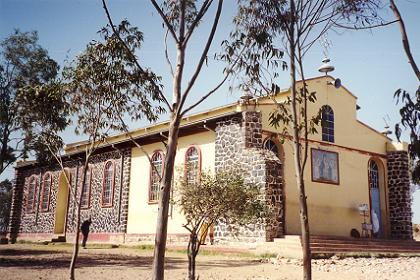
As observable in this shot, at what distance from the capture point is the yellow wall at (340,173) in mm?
17594

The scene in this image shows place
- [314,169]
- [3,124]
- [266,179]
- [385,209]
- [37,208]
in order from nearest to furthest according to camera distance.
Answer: [266,179] → [3,124] → [314,169] → [385,209] → [37,208]

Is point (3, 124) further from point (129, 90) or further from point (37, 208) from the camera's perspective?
point (37, 208)

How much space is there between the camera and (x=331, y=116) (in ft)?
67.3

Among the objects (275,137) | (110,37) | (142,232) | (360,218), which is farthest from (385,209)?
(110,37)

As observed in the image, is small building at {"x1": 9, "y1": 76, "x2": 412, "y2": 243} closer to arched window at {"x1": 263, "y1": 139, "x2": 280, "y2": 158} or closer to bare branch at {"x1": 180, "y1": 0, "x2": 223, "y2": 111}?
arched window at {"x1": 263, "y1": 139, "x2": 280, "y2": 158}

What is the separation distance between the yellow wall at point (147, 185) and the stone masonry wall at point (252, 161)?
2.64 feet

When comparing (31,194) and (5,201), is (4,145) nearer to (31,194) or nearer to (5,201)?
(31,194)

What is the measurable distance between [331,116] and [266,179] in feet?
22.7

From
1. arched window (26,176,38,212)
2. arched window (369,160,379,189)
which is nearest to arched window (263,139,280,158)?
arched window (369,160,379,189)

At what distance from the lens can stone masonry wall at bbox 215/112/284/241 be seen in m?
15.3

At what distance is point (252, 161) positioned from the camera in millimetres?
15922

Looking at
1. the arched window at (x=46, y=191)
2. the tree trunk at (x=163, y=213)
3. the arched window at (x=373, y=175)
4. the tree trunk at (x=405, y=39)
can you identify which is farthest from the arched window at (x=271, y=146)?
the arched window at (x=46, y=191)

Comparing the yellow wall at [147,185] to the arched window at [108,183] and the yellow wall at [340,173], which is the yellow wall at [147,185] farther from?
the yellow wall at [340,173]

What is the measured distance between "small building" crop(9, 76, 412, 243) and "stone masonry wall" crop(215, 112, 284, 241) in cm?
4
